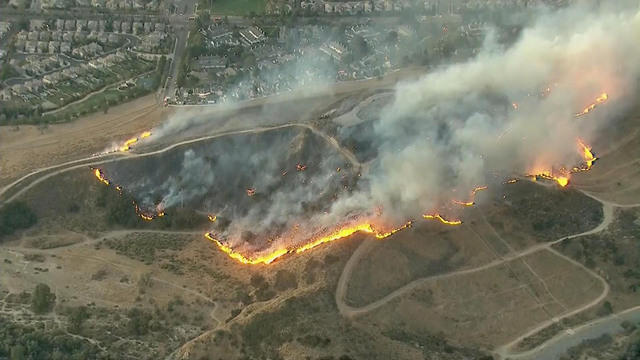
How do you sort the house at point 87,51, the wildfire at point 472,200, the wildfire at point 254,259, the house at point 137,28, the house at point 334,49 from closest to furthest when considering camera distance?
the wildfire at point 254,259, the wildfire at point 472,200, the house at point 334,49, the house at point 87,51, the house at point 137,28

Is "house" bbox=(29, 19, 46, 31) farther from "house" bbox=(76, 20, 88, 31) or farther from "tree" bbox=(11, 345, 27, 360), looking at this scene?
"tree" bbox=(11, 345, 27, 360)

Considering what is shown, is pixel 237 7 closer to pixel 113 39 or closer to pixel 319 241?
pixel 113 39

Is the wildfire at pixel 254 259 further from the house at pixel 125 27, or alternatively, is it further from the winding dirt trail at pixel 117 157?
the house at pixel 125 27

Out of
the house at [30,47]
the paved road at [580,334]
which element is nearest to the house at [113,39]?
the house at [30,47]

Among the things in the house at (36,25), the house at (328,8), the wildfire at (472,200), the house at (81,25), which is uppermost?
the house at (36,25)

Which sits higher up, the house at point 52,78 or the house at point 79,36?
the house at point 79,36

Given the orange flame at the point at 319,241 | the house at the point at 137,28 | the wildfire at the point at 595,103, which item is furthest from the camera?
the house at the point at 137,28

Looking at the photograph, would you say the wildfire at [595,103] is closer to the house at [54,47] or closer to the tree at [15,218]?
the tree at [15,218]

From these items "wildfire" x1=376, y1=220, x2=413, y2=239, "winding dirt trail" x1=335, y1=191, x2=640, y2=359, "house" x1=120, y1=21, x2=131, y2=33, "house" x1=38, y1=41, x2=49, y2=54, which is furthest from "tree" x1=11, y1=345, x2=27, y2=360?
"house" x1=120, y1=21, x2=131, y2=33

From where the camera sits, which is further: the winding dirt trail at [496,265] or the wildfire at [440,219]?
the wildfire at [440,219]

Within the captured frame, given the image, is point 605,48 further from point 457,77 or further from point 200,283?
point 200,283
